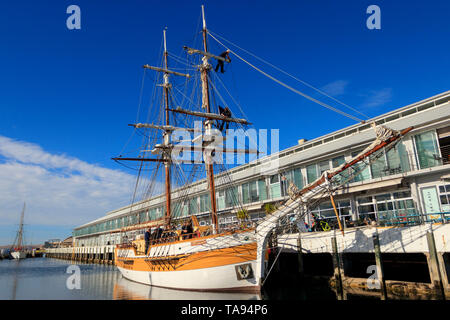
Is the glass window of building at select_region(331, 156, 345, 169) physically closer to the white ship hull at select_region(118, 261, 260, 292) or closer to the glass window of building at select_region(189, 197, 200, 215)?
the white ship hull at select_region(118, 261, 260, 292)

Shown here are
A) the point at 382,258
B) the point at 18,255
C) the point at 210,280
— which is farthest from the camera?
the point at 18,255

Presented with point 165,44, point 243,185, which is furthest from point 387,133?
point 165,44

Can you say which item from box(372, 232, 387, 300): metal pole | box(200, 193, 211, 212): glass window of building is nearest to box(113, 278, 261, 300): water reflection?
box(372, 232, 387, 300): metal pole

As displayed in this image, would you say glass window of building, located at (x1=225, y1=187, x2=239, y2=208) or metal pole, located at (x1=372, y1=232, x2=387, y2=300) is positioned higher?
glass window of building, located at (x1=225, y1=187, x2=239, y2=208)

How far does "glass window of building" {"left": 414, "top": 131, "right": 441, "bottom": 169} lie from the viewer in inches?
812

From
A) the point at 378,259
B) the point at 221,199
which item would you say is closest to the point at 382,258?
the point at 378,259

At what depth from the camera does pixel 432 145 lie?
68.6 feet

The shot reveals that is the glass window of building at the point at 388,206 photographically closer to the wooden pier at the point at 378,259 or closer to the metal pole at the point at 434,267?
the wooden pier at the point at 378,259

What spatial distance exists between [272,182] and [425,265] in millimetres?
14419

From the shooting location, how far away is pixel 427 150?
69.2 feet

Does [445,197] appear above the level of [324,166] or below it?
below

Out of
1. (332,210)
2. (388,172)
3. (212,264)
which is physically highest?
(388,172)

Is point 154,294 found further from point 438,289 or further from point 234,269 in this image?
point 438,289

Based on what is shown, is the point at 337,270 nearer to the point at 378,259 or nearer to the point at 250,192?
the point at 378,259
